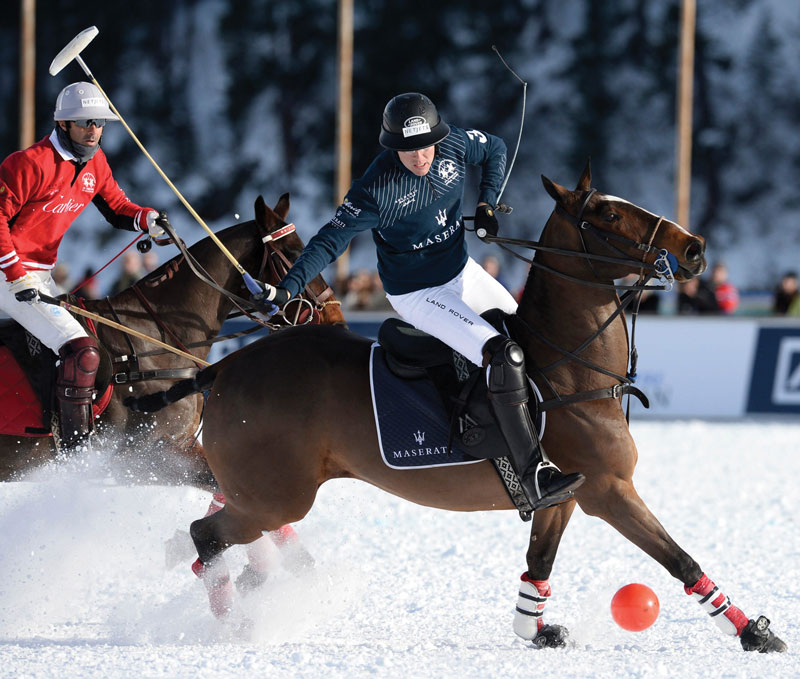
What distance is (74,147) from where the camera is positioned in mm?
5547

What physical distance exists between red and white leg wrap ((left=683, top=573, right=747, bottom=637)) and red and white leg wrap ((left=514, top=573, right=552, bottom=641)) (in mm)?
692

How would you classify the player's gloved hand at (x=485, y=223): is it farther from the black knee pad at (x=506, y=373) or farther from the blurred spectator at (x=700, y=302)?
the blurred spectator at (x=700, y=302)

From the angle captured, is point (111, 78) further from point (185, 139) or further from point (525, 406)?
point (525, 406)

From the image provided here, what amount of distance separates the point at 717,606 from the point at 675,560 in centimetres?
26

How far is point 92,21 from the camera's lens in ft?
64.7

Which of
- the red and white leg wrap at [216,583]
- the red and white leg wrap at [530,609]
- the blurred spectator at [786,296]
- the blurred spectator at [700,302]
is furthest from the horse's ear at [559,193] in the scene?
the blurred spectator at [786,296]

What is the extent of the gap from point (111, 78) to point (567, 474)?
1705cm

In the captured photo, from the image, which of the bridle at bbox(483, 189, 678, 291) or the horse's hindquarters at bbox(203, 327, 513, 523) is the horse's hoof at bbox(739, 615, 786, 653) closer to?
the horse's hindquarters at bbox(203, 327, 513, 523)

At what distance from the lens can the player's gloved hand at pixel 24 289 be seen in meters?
5.22

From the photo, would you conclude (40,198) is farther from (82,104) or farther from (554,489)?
(554,489)

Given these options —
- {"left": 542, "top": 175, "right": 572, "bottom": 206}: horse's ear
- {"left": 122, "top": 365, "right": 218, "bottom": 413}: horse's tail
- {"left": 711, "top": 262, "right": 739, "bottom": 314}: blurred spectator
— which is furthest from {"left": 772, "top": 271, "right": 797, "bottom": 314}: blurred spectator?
{"left": 122, "top": 365, "right": 218, "bottom": 413}: horse's tail

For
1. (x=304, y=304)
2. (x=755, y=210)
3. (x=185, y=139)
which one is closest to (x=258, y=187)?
(x=185, y=139)

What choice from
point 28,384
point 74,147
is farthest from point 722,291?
point 28,384

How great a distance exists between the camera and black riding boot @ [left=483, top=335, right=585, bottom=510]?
4340 millimetres
